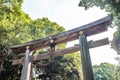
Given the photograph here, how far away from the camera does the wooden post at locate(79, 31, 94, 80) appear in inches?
228

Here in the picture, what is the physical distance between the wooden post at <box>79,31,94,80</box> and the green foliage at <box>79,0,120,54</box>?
1844mm

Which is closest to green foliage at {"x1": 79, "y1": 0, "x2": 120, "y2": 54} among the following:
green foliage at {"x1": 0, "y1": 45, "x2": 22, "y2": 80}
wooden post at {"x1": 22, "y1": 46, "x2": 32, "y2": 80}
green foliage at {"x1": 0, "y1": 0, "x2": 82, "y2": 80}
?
wooden post at {"x1": 22, "y1": 46, "x2": 32, "y2": 80}

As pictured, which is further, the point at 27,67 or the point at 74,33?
the point at 27,67

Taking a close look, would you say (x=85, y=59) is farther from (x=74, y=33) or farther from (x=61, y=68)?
(x=61, y=68)

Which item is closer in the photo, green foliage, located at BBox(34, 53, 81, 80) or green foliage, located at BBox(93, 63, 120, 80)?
green foliage, located at BBox(34, 53, 81, 80)

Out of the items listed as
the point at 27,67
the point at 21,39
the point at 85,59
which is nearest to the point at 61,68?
the point at 21,39

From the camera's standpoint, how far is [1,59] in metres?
13.7

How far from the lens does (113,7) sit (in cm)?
679

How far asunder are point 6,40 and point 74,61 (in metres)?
7.03

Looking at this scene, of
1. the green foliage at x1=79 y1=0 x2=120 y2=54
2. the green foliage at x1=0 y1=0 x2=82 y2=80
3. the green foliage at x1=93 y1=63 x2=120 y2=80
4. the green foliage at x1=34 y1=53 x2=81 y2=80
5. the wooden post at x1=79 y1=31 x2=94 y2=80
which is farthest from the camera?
the green foliage at x1=93 y1=63 x2=120 y2=80

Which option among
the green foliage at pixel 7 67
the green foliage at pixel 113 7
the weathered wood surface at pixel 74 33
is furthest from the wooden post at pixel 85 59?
the green foliage at pixel 7 67

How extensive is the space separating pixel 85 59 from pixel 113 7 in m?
2.77

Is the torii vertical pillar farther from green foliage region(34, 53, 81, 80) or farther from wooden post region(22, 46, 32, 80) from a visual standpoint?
green foliage region(34, 53, 81, 80)

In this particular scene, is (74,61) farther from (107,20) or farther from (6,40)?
(107,20)
